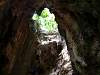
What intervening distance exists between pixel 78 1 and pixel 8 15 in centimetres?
398

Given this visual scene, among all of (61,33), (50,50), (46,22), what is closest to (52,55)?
(50,50)

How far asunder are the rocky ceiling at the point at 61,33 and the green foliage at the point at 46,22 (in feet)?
2.50

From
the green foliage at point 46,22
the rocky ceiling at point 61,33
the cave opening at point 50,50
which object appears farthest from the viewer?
the green foliage at point 46,22

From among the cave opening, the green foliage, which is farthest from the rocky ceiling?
the green foliage

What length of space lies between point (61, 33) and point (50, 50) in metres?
3.54

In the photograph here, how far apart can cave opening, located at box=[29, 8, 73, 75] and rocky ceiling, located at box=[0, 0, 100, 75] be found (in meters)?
0.39

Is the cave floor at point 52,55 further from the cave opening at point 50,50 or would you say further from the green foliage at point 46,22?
the green foliage at point 46,22

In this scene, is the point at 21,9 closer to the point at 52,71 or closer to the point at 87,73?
the point at 52,71

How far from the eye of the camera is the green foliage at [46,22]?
1045cm

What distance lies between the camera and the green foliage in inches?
411

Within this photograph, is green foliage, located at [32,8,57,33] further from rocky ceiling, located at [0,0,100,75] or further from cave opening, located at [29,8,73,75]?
rocky ceiling, located at [0,0,100,75]

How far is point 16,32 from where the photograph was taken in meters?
8.29

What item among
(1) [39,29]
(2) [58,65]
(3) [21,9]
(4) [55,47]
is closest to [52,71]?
(2) [58,65]

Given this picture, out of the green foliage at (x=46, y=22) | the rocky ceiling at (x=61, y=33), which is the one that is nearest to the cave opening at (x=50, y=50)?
the green foliage at (x=46, y=22)
